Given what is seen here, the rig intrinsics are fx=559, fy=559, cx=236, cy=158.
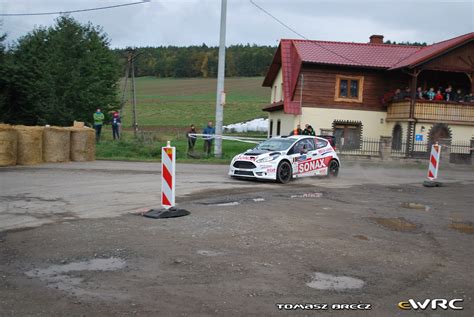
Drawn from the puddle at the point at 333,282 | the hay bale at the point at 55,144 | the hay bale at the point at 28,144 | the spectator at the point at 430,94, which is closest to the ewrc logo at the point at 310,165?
the hay bale at the point at 55,144

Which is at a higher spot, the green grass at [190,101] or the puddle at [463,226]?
the green grass at [190,101]

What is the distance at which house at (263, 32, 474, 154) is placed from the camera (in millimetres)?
34250

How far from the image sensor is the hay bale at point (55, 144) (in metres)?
20.0

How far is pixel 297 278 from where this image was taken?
21.1 ft

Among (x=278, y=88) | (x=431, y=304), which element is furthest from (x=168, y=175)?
(x=278, y=88)

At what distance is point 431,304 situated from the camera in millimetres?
5738

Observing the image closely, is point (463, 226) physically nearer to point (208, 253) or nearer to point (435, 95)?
point (208, 253)

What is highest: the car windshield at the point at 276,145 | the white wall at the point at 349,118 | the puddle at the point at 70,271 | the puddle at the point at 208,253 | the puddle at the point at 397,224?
the white wall at the point at 349,118

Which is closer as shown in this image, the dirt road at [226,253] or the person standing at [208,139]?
the dirt road at [226,253]

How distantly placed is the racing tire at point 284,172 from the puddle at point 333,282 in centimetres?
1011

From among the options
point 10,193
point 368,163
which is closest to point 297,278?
point 10,193

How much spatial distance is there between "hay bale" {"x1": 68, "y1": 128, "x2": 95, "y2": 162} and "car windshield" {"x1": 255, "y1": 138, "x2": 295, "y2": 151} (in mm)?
7294

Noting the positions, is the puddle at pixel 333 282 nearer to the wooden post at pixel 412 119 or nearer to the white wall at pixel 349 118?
the wooden post at pixel 412 119

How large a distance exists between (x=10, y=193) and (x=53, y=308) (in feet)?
26.4
